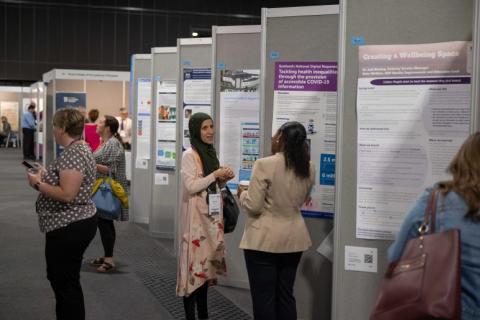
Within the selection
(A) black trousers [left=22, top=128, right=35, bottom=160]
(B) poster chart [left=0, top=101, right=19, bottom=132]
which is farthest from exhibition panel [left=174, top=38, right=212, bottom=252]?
(B) poster chart [left=0, top=101, right=19, bottom=132]

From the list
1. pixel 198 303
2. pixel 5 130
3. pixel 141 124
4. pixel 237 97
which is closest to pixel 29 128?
pixel 5 130

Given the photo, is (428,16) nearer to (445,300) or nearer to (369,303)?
(369,303)

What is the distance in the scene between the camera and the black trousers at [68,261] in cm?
336

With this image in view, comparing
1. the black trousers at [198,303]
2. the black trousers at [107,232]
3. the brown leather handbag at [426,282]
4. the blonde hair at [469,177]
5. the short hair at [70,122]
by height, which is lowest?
the black trousers at [198,303]

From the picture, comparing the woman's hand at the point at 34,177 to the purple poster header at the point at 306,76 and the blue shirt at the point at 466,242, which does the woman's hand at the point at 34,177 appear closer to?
the purple poster header at the point at 306,76

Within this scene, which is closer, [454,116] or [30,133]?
[454,116]

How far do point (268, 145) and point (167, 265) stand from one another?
7.88 ft

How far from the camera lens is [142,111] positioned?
8.02 m

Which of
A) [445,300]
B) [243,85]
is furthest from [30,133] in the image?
[445,300]

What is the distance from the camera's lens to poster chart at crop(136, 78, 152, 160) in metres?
Answer: 7.99

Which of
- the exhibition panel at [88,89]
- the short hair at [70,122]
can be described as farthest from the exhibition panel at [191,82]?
the exhibition panel at [88,89]

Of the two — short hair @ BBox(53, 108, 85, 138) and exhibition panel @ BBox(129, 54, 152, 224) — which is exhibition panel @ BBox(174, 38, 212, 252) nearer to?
exhibition panel @ BBox(129, 54, 152, 224)

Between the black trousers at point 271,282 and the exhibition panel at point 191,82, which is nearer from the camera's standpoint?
the black trousers at point 271,282

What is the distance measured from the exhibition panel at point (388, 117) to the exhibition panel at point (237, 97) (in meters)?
1.96
